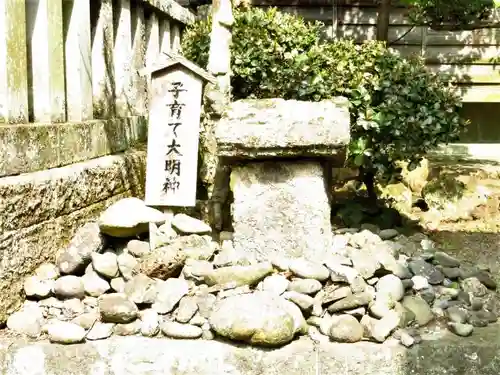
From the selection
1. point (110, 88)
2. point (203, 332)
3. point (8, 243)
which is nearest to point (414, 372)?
point (203, 332)

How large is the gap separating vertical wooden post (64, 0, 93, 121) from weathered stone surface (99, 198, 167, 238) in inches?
34.6

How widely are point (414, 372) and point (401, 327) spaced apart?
0.28 metres

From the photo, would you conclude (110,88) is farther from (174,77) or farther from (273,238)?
(273,238)

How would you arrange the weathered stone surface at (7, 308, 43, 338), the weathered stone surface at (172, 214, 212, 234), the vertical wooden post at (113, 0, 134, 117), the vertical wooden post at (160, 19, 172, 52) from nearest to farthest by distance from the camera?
1. the weathered stone surface at (7, 308, 43, 338)
2. the weathered stone surface at (172, 214, 212, 234)
3. the vertical wooden post at (113, 0, 134, 117)
4. the vertical wooden post at (160, 19, 172, 52)

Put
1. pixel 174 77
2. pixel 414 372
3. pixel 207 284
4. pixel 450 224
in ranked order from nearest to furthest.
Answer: pixel 414 372
pixel 207 284
pixel 174 77
pixel 450 224

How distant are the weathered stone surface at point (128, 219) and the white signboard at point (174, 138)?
0.65ft

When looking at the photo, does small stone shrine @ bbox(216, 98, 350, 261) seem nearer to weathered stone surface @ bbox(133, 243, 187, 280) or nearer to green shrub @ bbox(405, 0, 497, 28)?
weathered stone surface @ bbox(133, 243, 187, 280)

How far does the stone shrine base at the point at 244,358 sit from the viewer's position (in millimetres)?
3084

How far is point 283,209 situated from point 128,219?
99 centimetres

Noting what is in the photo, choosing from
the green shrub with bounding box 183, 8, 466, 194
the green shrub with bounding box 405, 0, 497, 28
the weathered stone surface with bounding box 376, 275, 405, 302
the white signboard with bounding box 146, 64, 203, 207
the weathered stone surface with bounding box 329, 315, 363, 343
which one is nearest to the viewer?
the weathered stone surface with bounding box 329, 315, 363, 343

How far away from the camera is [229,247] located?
4012 millimetres

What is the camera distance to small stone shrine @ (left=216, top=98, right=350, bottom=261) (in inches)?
143

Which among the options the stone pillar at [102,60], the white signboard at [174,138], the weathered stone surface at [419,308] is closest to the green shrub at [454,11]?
the stone pillar at [102,60]

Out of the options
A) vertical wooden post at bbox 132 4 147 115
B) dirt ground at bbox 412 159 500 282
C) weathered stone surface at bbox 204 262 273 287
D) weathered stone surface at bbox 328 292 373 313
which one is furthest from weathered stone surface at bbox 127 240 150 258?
dirt ground at bbox 412 159 500 282
